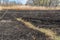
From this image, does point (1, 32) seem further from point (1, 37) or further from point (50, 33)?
point (50, 33)

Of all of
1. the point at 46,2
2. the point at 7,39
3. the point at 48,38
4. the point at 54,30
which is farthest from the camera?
the point at 46,2

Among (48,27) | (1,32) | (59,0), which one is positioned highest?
(1,32)

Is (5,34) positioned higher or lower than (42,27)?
higher

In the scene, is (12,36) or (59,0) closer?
(12,36)

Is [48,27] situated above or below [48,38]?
below

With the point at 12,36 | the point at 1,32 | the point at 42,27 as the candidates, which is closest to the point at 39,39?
the point at 12,36

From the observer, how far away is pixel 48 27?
31.3 feet

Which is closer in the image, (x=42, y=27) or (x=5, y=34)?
(x=5, y=34)

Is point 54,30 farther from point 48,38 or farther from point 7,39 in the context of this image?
point 7,39

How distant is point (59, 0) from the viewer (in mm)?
40312

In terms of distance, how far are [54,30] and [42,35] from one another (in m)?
1.25

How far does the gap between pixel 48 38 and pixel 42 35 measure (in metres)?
0.39

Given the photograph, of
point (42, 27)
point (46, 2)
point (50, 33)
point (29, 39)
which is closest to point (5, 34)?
point (29, 39)

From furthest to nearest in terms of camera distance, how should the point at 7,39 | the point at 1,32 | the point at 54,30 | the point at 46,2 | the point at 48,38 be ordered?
1. the point at 46,2
2. the point at 54,30
3. the point at 1,32
4. the point at 48,38
5. the point at 7,39
